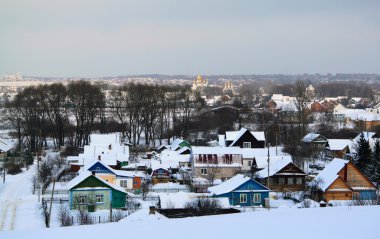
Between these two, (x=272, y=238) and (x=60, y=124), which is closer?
(x=272, y=238)

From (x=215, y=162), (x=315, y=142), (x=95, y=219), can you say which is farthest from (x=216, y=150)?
(x=95, y=219)

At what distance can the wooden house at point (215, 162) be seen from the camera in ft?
77.9

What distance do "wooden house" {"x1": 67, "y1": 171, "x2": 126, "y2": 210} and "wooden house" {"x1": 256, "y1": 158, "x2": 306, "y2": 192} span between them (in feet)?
21.7

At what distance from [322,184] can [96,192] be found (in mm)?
7852

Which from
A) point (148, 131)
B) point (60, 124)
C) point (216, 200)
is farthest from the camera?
point (148, 131)

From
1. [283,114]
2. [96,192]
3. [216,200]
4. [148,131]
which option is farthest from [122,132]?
[216,200]

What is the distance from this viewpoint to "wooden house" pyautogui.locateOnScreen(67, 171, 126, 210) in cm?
1698

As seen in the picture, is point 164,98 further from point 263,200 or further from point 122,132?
point 263,200

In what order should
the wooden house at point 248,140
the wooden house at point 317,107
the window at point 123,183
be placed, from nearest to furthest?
the window at point 123,183 < the wooden house at point 248,140 < the wooden house at point 317,107

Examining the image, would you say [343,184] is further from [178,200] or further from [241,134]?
[241,134]

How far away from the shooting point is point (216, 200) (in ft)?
49.5

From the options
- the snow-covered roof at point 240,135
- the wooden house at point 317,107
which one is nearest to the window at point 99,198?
the snow-covered roof at point 240,135

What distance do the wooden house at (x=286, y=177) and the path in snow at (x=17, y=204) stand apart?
9177mm

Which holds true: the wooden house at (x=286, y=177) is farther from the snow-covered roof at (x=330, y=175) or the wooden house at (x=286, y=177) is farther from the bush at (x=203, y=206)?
the bush at (x=203, y=206)
